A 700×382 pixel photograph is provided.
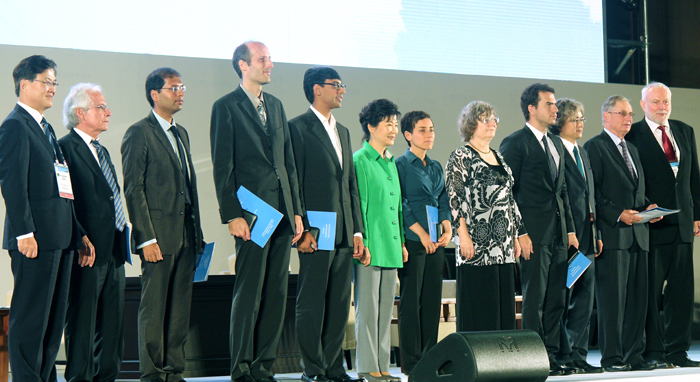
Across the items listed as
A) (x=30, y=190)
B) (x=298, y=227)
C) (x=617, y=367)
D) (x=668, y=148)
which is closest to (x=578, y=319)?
(x=617, y=367)

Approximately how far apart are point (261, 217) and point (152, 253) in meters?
0.50

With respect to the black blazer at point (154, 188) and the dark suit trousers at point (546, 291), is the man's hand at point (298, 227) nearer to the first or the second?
the black blazer at point (154, 188)

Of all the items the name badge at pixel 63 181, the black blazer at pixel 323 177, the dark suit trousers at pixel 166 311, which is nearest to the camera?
the name badge at pixel 63 181

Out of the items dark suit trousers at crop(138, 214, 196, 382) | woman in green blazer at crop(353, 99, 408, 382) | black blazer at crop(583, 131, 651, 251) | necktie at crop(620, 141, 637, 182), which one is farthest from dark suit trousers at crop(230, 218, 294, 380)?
necktie at crop(620, 141, 637, 182)

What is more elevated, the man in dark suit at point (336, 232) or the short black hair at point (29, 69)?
the short black hair at point (29, 69)

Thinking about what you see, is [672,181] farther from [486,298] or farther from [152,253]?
[152,253]

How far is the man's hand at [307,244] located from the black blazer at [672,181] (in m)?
2.15

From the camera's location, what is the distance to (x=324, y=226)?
348 centimetres

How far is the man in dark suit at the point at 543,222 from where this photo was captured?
3914 millimetres

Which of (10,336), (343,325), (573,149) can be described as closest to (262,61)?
(343,325)

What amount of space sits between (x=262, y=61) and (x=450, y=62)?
3.89m

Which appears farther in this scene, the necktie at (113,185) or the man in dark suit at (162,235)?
the necktie at (113,185)

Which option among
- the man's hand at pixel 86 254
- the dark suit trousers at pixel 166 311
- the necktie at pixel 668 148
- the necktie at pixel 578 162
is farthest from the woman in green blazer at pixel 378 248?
the necktie at pixel 668 148

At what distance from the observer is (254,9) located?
21.0 ft
